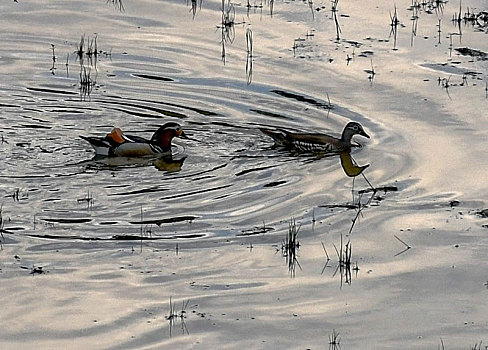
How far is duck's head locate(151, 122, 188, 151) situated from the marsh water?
21 centimetres

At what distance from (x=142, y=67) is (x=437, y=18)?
16.7 ft

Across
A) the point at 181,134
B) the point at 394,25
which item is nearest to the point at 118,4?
the point at 394,25

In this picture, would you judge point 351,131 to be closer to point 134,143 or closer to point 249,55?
point 134,143

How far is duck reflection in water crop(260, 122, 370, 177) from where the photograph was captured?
1350cm

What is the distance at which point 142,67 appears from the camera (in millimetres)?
16297

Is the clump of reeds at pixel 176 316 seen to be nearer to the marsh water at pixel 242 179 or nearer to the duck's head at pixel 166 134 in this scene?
the marsh water at pixel 242 179

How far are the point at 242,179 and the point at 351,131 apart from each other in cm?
196

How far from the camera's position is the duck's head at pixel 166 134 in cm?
1360

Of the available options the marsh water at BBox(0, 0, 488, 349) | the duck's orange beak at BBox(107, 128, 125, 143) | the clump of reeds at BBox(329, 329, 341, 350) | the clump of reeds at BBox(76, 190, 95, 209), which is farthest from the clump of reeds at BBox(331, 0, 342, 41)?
the clump of reeds at BBox(329, 329, 341, 350)

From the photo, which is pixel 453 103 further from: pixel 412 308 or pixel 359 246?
pixel 412 308

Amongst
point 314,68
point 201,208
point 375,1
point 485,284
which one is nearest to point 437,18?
point 375,1

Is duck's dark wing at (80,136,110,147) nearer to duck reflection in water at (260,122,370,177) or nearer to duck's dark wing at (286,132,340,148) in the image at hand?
duck reflection in water at (260,122,370,177)

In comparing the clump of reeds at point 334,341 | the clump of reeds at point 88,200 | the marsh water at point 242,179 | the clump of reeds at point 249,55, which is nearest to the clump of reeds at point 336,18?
the marsh water at point 242,179

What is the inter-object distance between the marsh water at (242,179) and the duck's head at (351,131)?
0.24 meters
